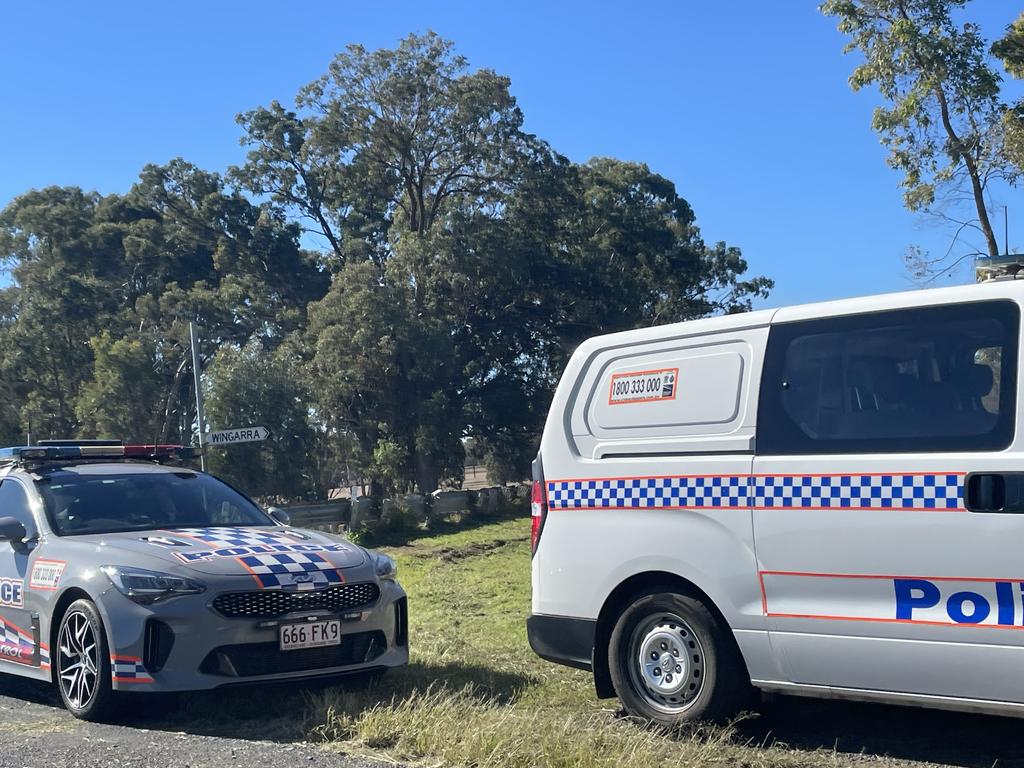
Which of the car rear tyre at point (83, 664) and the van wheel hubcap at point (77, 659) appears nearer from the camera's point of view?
the car rear tyre at point (83, 664)

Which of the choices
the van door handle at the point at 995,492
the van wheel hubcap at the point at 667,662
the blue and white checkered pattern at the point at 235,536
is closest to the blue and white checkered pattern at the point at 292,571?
the blue and white checkered pattern at the point at 235,536

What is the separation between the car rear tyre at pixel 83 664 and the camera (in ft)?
19.7

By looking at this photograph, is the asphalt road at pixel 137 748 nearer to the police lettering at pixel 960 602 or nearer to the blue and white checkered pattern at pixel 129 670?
the blue and white checkered pattern at pixel 129 670

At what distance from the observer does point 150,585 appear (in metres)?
6.01

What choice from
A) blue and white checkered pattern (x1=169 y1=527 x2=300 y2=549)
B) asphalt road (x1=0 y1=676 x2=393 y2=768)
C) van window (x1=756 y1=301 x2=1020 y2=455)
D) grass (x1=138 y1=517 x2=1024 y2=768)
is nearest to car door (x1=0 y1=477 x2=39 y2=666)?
asphalt road (x1=0 y1=676 x2=393 y2=768)

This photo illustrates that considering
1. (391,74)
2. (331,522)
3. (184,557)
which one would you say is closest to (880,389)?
(184,557)

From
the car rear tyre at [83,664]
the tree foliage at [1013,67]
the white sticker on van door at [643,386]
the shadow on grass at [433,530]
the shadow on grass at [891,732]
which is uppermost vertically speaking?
the tree foliage at [1013,67]

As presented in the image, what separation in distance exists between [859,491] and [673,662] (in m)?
1.37

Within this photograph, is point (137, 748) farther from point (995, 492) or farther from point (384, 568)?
point (995, 492)

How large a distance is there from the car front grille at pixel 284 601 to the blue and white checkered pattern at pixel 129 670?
1.63ft

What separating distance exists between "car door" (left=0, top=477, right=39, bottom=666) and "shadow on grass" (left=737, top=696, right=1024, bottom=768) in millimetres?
4315

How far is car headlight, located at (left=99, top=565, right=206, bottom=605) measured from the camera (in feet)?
19.6

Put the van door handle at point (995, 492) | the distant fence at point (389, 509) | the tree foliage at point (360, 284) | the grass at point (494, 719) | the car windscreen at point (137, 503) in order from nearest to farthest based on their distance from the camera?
the van door handle at point (995, 492), the grass at point (494, 719), the car windscreen at point (137, 503), the distant fence at point (389, 509), the tree foliage at point (360, 284)

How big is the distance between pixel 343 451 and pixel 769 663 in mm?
30001
